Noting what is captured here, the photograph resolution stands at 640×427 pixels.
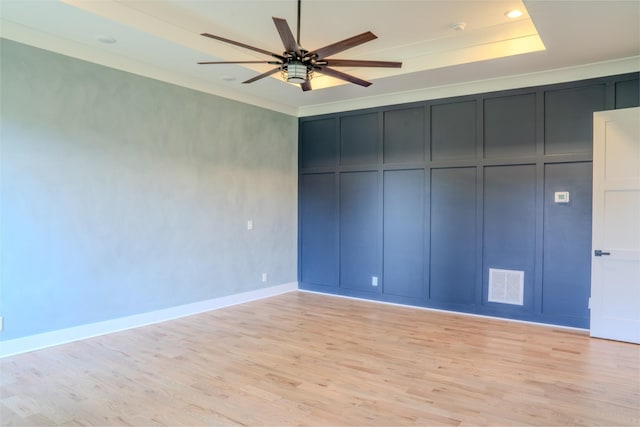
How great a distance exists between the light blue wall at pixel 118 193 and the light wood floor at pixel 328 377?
0.51 m

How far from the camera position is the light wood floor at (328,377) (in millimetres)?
2609

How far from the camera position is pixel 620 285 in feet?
13.2

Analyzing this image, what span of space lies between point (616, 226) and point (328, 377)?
10.7 ft

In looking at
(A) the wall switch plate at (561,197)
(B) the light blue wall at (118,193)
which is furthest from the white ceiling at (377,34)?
(A) the wall switch plate at (561,197)

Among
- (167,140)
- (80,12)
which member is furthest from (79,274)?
(80,12)

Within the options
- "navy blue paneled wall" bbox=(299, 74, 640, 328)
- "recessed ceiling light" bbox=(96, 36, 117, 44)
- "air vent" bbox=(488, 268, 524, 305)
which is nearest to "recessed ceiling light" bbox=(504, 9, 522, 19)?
"navy blue paneled wall" bbox=(299, 74, 640, 328)

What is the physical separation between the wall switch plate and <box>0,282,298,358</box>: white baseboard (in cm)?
401

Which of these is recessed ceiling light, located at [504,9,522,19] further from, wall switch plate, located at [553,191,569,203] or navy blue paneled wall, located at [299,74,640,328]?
wall switch plate, located at [553,191,569,203]

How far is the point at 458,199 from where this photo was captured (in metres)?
5.16

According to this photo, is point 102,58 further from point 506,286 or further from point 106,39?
point 506,286

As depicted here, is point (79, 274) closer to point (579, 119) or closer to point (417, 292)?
point (417, 292)

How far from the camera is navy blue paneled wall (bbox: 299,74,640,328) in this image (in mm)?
4461

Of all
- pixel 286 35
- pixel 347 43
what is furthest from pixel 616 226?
pixel 286 35

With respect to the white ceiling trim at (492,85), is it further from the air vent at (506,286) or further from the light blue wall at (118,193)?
the air vent at (506,286)
